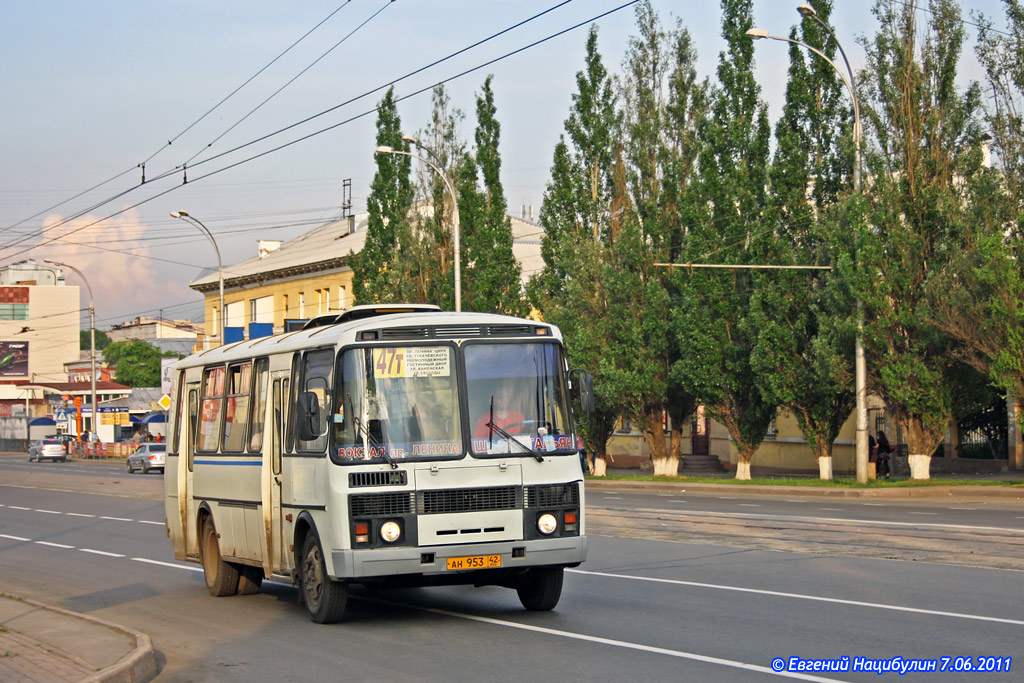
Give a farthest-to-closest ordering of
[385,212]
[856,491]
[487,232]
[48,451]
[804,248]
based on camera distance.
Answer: [48,451] → [385,212] → [487,232] → [804,248] → [856,491]

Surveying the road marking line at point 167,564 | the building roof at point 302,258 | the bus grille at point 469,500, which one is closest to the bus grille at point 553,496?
the bus grille at point 469,500

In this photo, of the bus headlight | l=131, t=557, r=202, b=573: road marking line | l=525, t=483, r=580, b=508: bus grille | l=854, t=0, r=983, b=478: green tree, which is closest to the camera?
the bus headlight

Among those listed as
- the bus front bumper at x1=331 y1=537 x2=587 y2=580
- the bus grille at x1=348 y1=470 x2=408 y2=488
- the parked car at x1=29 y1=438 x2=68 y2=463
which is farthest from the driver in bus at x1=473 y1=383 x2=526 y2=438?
the parked car at x1=29 y1=438 x2=68 y2=463

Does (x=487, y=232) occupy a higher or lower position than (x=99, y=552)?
higher

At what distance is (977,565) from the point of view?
13914 mm

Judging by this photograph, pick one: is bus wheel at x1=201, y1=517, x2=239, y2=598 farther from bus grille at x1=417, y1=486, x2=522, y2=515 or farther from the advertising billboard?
the advertising billboard

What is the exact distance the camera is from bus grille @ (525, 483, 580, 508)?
10750mm

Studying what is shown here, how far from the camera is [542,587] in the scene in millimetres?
11266

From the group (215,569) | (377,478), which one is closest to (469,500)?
(377,478)

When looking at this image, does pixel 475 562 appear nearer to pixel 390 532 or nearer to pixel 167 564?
pixel 390 532

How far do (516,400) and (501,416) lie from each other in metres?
0.22

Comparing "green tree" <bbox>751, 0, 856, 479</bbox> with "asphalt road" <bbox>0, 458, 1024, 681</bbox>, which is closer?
"asphalt road" <bbox>0, 458, 1024, 681</bbox>

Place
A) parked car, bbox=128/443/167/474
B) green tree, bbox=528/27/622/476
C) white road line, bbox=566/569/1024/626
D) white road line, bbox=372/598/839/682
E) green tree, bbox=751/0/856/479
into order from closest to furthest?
white road line, bbox=372/598/839/682
white road line, bbox=566/569/1024/626
green tree, bbox=751/0/856/479
green tree, bbox=528/27/622/476
parked car, bbox=128/443/167/474

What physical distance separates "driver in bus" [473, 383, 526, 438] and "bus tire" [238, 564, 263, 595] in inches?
168
